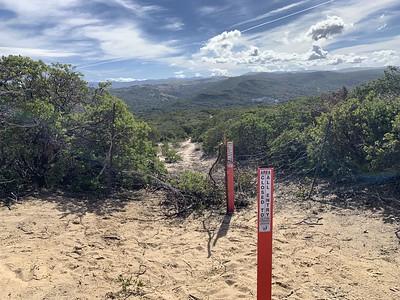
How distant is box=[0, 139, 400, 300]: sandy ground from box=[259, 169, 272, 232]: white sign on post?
1.34 metres

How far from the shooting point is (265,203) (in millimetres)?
2889

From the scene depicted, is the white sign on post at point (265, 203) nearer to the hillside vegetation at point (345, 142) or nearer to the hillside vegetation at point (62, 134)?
the hillside vegetation at point (345, 142)

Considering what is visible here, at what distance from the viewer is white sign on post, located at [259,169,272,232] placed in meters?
2.89

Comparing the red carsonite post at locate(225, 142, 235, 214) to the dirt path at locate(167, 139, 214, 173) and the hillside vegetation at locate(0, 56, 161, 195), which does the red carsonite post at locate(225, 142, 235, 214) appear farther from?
the dirt path at locate(167, 139, 214, 173)

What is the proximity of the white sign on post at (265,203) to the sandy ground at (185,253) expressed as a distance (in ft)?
4.41

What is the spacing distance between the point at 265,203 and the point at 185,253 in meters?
2.38

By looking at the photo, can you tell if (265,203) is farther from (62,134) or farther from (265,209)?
(62,134)

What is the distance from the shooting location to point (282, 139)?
34.5 feet

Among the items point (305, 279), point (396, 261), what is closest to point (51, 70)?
point (305, 279)

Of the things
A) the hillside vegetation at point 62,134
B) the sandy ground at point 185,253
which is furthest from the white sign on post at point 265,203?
the hillside vegetation at point 62,134

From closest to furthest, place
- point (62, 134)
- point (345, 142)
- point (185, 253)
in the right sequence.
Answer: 1. point (185, 253)
2. point (62, 134)
3. point (345, 142)

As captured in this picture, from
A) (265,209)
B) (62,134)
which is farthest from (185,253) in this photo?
(62,134)

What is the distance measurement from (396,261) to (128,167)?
17.6 feet

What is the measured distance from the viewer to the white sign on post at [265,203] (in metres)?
2.89
